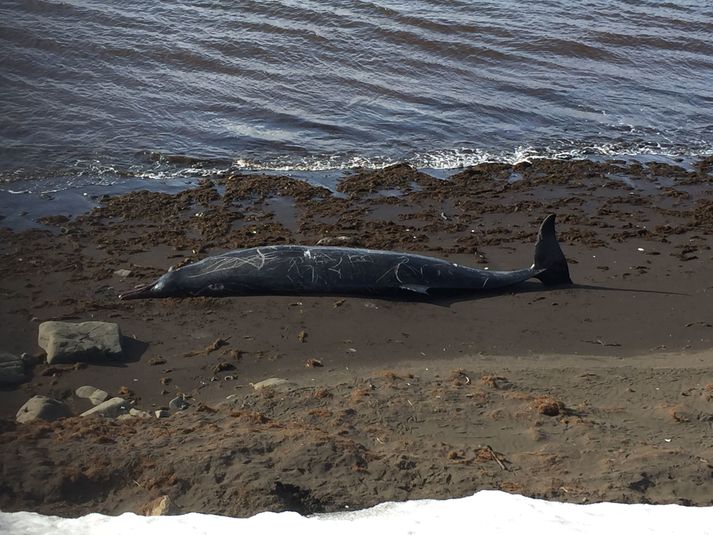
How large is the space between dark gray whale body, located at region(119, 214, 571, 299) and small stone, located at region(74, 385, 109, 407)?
218cm

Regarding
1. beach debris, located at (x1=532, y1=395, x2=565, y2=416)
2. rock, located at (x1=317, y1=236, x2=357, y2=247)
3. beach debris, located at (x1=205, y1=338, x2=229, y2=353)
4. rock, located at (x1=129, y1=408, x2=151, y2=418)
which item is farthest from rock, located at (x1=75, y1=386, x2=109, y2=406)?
rock, located at (x1=317, y1=236, x2=357, y2=247)

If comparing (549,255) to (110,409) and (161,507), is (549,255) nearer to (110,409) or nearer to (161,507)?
(110,409)

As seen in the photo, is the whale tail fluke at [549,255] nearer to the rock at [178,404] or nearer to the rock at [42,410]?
the rock at [178,404]

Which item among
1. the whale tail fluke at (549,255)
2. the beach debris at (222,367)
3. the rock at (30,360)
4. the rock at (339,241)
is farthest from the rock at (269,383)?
the whale tail fluke at (549,255)

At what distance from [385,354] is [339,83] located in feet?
39.6

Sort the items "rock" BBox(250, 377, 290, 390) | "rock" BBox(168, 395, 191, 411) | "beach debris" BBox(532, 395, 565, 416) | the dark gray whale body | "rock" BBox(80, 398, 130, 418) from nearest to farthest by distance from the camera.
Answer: "beach debris" BBox(532, 395, 565, 416) < "rock" BBox(80, 398, 130, 418) < "rock" BBox(168, 395, 191, 411) < "rock" BBox(250, 377, 290, 390) < the dark gray whale body

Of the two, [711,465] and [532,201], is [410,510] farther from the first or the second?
[532,201]

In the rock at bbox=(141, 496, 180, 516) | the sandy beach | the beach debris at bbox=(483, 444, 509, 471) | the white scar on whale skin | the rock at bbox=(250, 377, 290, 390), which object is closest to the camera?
the rock at bbox=(141, 496, 180, 516)

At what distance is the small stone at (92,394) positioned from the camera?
844 cm

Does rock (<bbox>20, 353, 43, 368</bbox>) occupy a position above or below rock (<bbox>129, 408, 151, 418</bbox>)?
below

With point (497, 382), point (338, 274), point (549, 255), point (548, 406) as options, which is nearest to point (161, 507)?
point (548, 406)

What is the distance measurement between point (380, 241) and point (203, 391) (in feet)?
14.5

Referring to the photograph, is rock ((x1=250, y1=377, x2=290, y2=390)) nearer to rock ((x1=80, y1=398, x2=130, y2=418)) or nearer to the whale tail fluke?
rock ((x1=80, y1=398, x2=130, y2=418))

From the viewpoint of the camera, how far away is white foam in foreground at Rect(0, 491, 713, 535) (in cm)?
562
